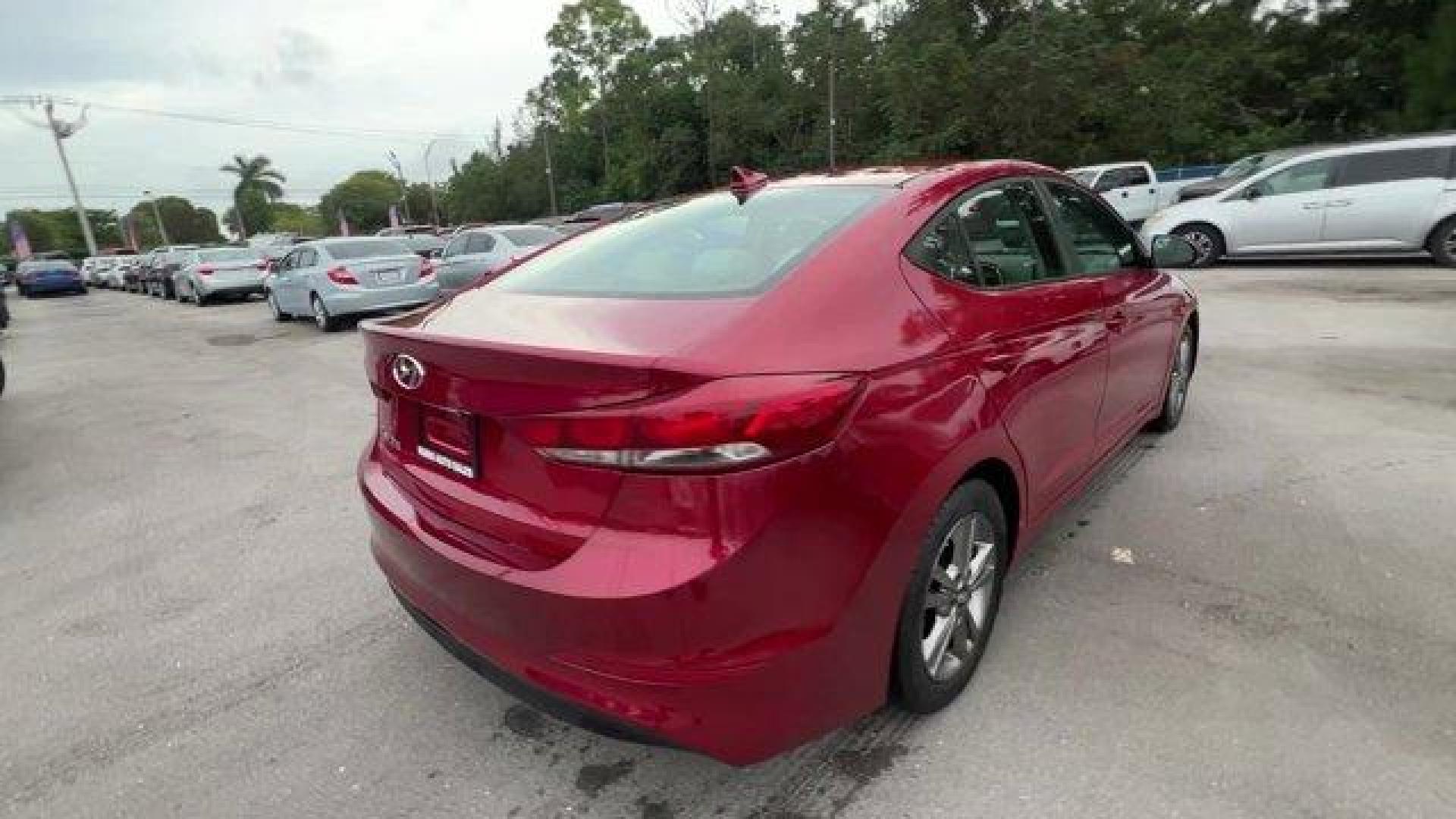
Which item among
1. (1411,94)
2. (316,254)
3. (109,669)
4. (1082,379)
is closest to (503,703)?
(109,669)

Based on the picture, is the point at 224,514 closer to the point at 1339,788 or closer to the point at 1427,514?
the point at 1339,788

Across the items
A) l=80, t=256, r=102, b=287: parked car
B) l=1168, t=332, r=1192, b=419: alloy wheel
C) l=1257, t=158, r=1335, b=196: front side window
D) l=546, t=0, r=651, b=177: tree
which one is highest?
l=546, t=0, r=651, b=177: tree

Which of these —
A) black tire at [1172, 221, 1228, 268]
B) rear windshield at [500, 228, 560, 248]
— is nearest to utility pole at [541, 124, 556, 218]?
rear windshield at [500, 228, 560, 248]

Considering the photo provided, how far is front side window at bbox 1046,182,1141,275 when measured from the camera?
3.39 metres

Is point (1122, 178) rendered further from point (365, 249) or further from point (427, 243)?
point (427, 243)

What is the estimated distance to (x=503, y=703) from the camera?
8.93 feet

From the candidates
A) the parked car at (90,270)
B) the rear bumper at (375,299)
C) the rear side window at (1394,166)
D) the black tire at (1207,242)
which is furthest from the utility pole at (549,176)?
the rear side window at (1394,166)

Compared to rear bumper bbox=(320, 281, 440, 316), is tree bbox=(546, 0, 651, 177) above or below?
above

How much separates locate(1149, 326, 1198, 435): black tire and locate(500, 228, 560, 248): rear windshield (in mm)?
10632

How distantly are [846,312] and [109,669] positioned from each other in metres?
3.01

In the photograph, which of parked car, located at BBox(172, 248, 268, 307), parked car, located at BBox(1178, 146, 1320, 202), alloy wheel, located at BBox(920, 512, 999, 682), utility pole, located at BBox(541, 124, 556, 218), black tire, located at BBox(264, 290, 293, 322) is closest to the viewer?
alloy wheel, located at BBox(920, 512, 999, 682)

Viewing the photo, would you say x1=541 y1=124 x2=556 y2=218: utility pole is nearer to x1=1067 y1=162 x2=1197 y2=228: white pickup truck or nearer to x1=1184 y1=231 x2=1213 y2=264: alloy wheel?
x1=1067 y1=162 x2=1197 y2=228: white pickup truck

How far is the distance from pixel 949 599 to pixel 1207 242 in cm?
1274

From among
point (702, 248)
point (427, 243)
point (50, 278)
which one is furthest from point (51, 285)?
point (702, 248)
